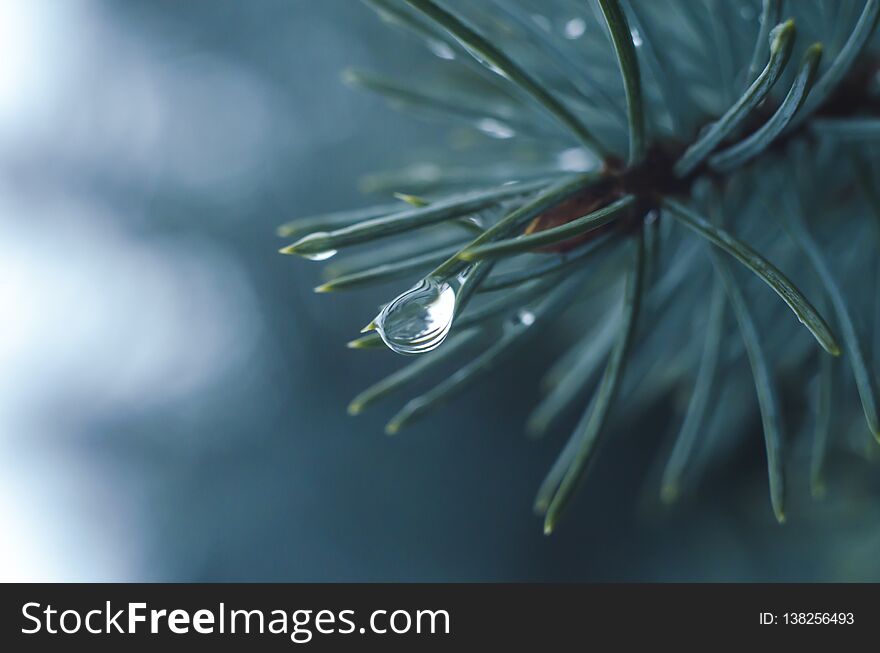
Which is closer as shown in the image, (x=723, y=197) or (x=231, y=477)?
(x=723, y=197)

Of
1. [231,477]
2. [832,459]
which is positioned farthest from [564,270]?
[231,477]

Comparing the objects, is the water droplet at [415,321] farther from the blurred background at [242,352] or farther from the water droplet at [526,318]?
the blurred background at [242,352]

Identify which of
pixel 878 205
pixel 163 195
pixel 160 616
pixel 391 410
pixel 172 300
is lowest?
pixel 160 616

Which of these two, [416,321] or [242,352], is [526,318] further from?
[242,352]

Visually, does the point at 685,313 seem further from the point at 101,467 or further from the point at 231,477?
the point at 101,467

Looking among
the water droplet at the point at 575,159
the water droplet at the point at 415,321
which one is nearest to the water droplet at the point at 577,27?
the water droplet at the point at 575,159

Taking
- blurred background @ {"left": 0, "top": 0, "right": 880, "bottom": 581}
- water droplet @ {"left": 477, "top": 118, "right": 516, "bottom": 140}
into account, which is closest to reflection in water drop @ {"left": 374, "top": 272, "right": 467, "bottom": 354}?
water droplet @ {"left": 477, "top": 118, "right": 516, "bottom": 140}

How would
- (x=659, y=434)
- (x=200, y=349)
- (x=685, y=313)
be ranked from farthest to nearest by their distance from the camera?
(x=200, y=349) → (x=659, y=434) → (x=685, y=313)
